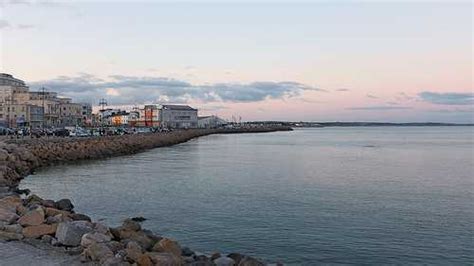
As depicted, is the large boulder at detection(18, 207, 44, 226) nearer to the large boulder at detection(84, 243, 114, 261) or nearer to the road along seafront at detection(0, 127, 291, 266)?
the road along seafront at detection(0, 127, 291, 266)

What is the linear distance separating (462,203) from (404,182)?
19.6ft

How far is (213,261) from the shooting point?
919 cm

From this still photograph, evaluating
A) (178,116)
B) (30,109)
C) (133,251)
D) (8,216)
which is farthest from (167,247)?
(178,116)

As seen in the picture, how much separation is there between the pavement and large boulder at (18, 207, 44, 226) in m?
1.12

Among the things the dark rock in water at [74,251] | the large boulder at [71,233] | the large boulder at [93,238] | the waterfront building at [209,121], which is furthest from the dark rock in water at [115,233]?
the waterfront building at [209,121]

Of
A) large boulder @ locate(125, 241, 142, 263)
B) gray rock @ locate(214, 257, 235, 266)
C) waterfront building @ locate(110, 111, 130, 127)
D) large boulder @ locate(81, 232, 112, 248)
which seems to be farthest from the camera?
waterfront building @ locate(110, 111, 130, 127)

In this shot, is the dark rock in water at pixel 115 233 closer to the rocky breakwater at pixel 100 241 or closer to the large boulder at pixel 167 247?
the rocky breakwater at pixel 100 241

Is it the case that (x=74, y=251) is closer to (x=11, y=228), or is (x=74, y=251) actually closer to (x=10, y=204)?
(x=11, y=228)

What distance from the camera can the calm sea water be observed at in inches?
471

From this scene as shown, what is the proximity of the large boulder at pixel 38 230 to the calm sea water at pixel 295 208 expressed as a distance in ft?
11.1

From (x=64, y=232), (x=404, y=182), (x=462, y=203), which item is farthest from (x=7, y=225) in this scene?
(x=404, y=182)

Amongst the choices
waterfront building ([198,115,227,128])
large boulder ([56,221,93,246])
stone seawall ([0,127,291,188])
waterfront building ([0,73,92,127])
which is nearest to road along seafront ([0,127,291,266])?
large boulder ([56,221,93,246])

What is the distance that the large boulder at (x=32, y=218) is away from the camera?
10.5 meters

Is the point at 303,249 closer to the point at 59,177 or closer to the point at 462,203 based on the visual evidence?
the point at 462,203
